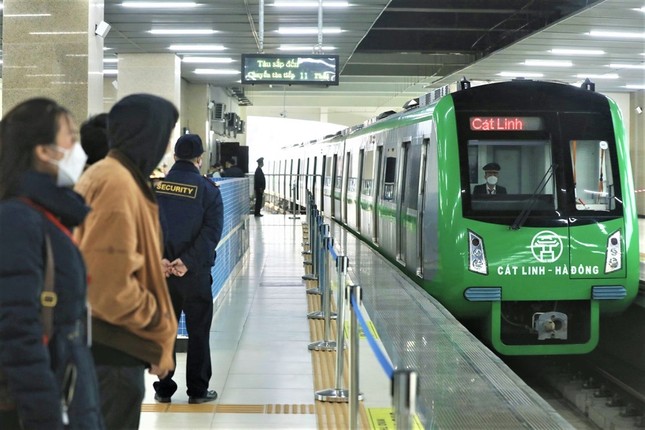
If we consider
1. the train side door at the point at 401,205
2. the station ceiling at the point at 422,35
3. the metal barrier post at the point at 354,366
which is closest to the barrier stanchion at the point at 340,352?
the metal barrier post at the point at 354,366

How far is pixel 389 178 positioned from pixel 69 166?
32.5 ft

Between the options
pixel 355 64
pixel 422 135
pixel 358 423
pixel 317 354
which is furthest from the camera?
pixel 355 64

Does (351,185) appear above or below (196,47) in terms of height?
below

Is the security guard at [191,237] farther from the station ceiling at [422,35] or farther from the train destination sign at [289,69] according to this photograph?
the station ceiling at [422,35]

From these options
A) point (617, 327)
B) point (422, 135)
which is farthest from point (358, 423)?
point (617, 327)

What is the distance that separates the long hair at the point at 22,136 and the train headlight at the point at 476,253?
6.31 m

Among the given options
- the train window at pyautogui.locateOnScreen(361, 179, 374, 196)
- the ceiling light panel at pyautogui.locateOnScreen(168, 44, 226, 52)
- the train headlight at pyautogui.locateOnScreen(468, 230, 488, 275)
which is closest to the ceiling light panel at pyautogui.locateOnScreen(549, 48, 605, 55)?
the ceiling light panel at pyautogui.locateOnScreen(168, 44, 226, 52)

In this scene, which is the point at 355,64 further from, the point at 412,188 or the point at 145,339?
the point at 145,339

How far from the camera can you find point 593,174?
9.19 metres

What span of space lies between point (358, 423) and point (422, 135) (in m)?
5.56

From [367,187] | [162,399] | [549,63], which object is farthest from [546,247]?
[549,63]

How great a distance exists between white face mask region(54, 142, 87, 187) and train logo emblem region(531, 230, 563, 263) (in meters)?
6.45

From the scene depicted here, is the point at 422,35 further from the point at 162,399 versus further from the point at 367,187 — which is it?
the point at 162,399

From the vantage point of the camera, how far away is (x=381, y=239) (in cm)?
1341
